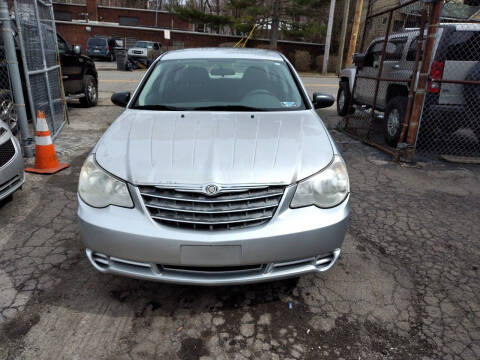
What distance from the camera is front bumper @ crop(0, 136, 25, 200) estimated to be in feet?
11.2

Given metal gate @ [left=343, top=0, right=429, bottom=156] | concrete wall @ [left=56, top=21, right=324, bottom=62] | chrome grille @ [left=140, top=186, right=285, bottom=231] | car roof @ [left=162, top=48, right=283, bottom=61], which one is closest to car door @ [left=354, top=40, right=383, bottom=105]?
metal gate @ [left=343, top=0, right=429, bottom=156]

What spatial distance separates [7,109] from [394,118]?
256 inches

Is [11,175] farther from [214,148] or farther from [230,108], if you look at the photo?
[214,148]

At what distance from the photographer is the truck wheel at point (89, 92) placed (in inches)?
347

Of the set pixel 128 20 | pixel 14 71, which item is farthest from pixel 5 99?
pixel 128 20

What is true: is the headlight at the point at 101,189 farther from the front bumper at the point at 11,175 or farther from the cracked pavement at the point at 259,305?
the front bumper at the point at 11,175

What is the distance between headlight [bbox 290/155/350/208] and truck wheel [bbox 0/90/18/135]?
5.61m

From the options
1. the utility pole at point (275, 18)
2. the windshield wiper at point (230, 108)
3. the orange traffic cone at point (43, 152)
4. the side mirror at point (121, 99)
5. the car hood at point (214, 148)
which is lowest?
the orange traffic cone at point (43, 152)

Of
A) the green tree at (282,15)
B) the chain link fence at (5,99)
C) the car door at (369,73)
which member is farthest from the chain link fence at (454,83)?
the green tree at (282,15)

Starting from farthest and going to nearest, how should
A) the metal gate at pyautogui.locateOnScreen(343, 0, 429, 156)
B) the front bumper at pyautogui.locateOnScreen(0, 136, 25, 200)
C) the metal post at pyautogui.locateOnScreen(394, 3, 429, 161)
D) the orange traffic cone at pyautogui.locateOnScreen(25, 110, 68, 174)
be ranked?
1. the metal gate at pyautogui.locateOnScreen(343, 0, 429, 156)
2. the metal post at pyautogui.locateOnScreen(394, 3, 429, 161)
3. the orange traffic cone at pyautogui.locateOnScreen(25, 110, 68, 174)
4. the front bumper at pyautogui.locateOnScreen(0, 136, 25, 200)

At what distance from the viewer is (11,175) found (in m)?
3.54

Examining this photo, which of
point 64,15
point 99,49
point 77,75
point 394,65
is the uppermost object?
point 64,15

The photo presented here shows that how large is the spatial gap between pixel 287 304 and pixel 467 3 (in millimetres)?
13060

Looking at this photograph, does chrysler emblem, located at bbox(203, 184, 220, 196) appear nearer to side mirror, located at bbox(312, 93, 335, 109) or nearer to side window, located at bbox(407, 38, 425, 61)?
side mirror, located at bbox(312, 93, 335, 109)
